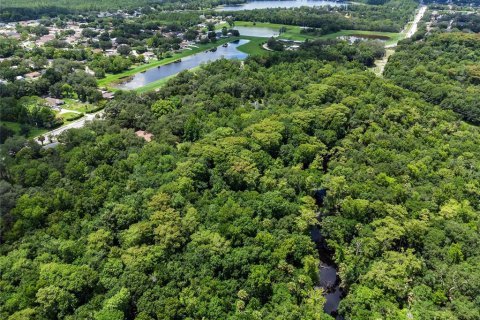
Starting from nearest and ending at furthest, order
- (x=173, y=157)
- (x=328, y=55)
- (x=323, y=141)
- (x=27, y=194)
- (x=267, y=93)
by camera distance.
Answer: (x=27, y=194), (x=173, y=157), (x=323, y=141), (x=267, y=93), (x=328, y=55)

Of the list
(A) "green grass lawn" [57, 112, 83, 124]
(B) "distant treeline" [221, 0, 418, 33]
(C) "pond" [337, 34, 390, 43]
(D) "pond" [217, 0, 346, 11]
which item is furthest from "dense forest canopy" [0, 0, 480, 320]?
(D) "pond" [217, 0, 346, 11]

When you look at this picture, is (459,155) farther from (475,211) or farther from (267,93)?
(267,93)

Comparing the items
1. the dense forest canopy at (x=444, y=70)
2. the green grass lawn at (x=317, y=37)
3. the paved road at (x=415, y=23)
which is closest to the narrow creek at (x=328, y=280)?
the dense forest canopy at (x=444, y=70)

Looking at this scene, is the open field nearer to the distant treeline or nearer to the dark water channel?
the distant treeline

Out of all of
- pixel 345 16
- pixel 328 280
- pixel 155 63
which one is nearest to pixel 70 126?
pixel 155 63

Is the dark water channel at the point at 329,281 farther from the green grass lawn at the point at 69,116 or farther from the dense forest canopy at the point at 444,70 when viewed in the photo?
the green grass lawn at the point at 69,116

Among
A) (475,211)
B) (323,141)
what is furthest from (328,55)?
(475,211)

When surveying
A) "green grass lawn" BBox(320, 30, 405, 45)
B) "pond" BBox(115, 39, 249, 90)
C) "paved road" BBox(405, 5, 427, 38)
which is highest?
"paved road" BBox(405, 5, 427, 38)
